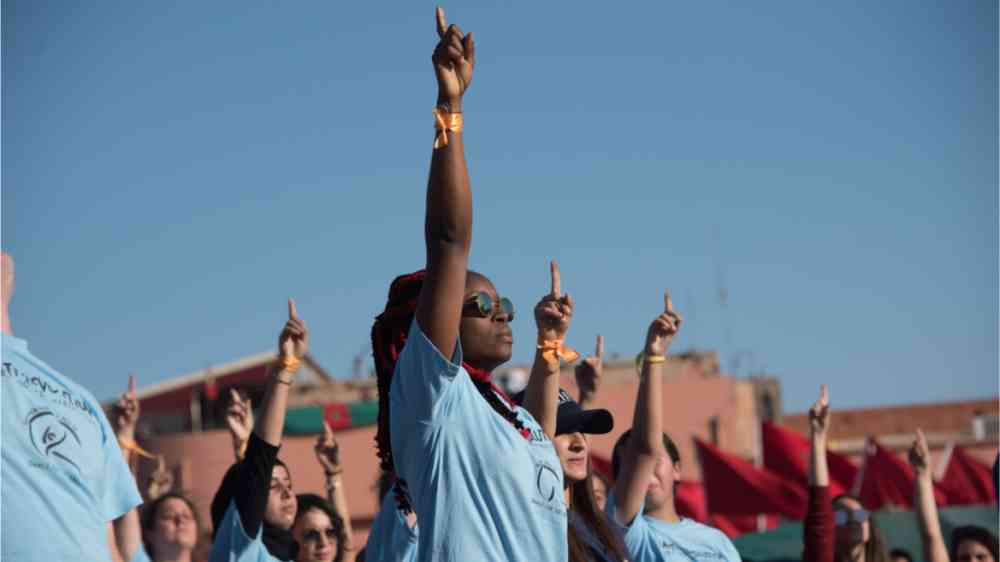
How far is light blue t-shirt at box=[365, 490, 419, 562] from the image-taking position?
4191 mm

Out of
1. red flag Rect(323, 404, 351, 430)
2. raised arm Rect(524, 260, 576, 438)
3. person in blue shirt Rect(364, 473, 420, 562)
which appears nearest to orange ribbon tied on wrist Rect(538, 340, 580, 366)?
raised arm Rect(524, 260, 576, 438)

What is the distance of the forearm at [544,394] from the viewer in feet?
16.5

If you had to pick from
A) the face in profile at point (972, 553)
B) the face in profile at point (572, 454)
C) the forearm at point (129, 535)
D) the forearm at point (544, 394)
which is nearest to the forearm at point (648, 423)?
the face in profile at point (572, 454)

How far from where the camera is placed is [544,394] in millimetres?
5039

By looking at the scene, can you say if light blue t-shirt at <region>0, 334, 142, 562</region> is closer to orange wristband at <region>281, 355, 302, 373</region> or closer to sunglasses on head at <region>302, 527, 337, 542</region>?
orange wristband at <region>281, 355, 302, 373</region>

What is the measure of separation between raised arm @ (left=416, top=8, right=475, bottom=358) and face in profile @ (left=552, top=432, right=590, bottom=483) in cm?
167

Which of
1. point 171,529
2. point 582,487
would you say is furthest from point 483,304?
point 171,529

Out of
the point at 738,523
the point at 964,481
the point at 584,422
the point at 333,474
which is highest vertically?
the point at 964,481

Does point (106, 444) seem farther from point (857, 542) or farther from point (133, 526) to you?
point (857, 542)

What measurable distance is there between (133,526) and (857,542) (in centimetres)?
379

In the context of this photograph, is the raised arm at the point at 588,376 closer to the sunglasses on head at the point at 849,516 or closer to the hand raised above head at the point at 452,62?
A: the sunglasses on head at the point at 849,516

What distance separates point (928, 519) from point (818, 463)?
0.83m

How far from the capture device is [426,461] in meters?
3.70

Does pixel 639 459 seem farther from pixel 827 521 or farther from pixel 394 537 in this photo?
pixel 394 537
